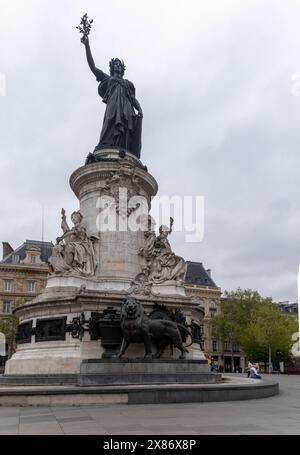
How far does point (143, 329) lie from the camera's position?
18.2 metres

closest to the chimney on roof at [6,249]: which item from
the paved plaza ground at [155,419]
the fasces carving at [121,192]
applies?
the fasces carving at [121,192]

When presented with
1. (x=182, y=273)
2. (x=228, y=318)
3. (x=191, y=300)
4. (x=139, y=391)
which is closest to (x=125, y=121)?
(x=182, y=273)

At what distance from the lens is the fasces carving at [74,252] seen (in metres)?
22.2

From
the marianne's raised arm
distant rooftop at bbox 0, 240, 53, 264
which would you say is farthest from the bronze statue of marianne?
distant rooftop at bbox 0, 240, 53, 264

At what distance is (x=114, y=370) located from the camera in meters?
17.6

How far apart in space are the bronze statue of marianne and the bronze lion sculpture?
10.9 m

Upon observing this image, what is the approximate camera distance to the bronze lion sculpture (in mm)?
18094

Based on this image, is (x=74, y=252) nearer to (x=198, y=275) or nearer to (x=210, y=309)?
(x=210, y=309)

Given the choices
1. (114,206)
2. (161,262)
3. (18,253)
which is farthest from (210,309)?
(114,206)

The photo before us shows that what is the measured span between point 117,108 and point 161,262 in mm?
9807

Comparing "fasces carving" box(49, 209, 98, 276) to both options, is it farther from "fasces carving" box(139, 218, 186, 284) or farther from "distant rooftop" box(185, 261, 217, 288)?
"distant rooftop" box(185, 261, 217, 288)
